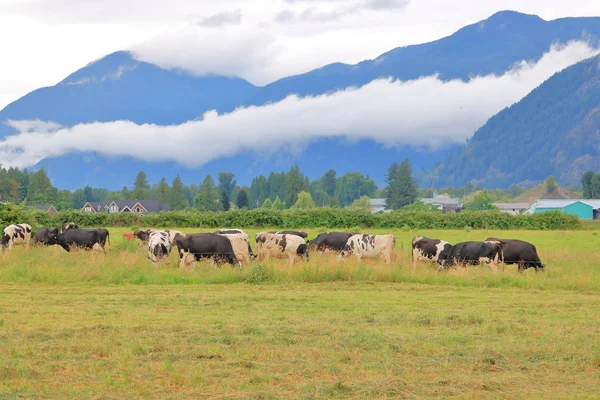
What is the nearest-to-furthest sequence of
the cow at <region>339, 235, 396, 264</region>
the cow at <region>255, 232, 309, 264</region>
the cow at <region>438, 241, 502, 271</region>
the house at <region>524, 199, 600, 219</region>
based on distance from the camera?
the cow at <region>438, 241, 502, 271</region>
the cow at <region>255, 232, 309, 264</region>
the cow at <region>339, 235, 396, 264</region>
the house at <region>524, 199, 600, 219</region>

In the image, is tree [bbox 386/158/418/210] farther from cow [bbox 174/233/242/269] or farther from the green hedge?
cow [bbox 174/233/242/269]

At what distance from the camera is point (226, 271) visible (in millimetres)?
23453

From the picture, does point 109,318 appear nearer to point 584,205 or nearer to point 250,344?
point 250,344

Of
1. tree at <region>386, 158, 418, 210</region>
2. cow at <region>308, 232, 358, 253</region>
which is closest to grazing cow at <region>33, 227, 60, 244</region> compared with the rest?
cow at <region>308, 232, 358, 253</region>

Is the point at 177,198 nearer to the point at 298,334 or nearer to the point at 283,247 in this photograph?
the point at 283,247

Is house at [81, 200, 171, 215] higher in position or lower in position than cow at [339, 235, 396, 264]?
higher

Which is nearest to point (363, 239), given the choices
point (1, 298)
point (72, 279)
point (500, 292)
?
point (500, 292)

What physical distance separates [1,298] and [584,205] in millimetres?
160594

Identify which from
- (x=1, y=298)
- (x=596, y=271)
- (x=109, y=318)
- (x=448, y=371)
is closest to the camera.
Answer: (x=448, y=371)

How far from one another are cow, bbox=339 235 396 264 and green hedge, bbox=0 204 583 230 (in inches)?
1593

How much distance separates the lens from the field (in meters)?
9.80

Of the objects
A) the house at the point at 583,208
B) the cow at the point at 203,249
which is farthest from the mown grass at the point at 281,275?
the house at the point at 583,208

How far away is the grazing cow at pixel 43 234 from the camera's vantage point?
3878 cm

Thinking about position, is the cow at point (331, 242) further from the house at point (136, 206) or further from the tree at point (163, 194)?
the tree at point (163, 194)
